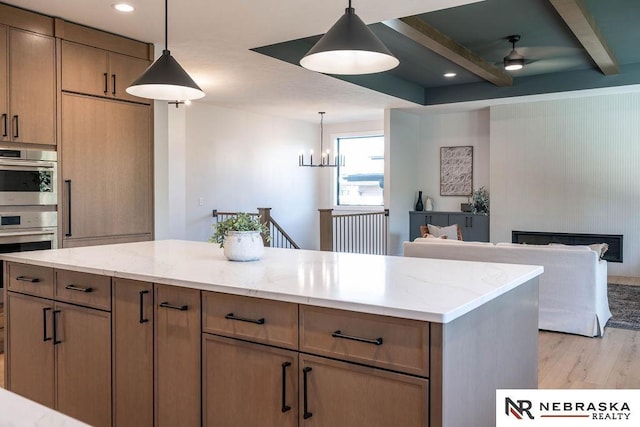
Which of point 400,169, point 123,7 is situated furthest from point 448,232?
point 123,7

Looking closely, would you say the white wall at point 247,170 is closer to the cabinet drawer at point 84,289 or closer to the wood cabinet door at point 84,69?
the wood cabinet door at point 84,69

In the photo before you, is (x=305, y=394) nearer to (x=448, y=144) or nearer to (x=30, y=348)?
(x=30, y=348)

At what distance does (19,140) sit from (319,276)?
266cm

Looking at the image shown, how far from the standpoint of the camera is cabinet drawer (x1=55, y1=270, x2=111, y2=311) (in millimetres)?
2336

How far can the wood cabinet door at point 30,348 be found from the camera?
2.59 m

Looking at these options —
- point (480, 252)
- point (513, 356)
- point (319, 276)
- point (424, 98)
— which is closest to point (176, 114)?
point (424, 98)

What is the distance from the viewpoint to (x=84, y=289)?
241cm

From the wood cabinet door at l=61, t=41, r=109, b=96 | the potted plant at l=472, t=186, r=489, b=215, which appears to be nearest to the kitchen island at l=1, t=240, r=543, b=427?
the wood cabinet door at l=61, t=41, r=109, b=96

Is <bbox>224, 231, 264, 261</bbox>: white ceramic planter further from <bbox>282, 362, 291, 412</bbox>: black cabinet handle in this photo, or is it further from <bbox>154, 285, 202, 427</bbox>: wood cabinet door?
<bbox>282, 362, 291, 412</bbox>: black cabinet handle

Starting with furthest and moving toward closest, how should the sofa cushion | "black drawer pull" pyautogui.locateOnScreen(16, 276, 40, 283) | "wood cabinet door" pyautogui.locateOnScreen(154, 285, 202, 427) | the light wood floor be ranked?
the sofa cushion, the light wood floor, "black drawer pull" pyautogui.locateOnScreen(16, 276, 40, 283), "wood cabinet door" pyautogui.locateOnScreen(154, 285, 202, 427)

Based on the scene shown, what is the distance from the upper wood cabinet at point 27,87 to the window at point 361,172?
6.82 m

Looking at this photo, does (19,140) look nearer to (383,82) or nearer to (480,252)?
(480,252)

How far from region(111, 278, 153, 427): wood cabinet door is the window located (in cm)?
789

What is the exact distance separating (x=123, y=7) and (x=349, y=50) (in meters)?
2.23
